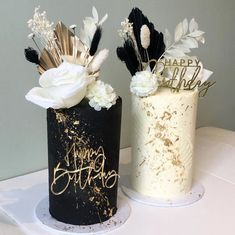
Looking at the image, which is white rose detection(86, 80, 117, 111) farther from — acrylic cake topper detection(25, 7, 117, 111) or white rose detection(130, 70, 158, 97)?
white rose detection(130, 70, 158, 97)

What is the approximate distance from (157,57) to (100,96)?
196 millimetres

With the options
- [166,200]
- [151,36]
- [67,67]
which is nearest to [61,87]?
[67,67]

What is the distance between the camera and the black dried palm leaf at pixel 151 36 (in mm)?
871

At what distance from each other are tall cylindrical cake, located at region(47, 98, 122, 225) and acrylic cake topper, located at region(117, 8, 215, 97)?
10cm

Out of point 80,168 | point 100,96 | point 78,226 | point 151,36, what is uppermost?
point 151,36

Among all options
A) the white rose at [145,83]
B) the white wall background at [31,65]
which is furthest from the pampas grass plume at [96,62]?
the white wall background at [31,65]

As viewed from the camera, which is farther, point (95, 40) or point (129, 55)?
point (129, 55)

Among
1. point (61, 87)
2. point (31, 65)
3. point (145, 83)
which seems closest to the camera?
point (61, 87)

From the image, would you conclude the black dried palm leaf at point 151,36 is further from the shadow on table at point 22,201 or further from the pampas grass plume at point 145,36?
the shadow on table at point 22,201

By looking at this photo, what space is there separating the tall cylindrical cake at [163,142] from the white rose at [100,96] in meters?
0.13

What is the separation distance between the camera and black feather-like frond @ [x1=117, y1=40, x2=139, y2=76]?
875 millimetres

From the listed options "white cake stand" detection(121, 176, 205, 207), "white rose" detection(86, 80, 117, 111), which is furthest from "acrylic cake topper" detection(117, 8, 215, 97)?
"white cake stand" detection(121, 176, 205, 207)

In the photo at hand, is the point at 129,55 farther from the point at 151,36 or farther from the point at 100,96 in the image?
the point at 100,96

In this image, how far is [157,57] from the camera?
895 mm
